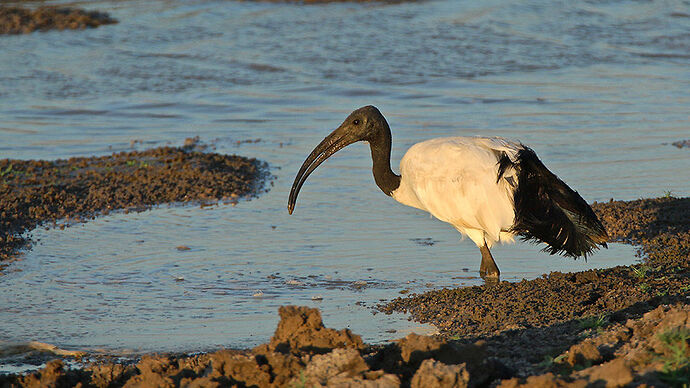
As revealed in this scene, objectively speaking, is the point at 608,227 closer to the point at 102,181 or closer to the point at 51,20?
the point at 102,181

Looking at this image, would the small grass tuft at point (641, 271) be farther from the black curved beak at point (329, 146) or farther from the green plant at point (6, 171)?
the green plant at point (6, 171)

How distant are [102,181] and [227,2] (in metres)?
13.8

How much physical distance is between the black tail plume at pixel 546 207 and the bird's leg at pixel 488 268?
32cm

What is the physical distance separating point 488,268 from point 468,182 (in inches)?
25.3

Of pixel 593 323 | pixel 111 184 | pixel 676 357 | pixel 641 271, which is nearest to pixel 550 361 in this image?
pixel 676 357


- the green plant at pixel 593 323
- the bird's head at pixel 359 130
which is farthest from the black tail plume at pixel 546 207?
the green plant at pixel 593 323

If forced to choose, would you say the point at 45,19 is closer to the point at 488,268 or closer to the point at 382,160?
the point at 382,160

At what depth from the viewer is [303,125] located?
480 inches

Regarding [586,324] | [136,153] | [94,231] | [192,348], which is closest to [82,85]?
[136,153]

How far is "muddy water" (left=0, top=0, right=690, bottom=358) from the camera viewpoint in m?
6.63

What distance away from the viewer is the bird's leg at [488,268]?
22.3ft

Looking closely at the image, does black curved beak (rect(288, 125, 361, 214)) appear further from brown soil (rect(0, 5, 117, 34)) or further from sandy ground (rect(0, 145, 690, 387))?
brown soil (rect(0, 5, 117, 34))

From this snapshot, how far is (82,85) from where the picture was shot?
14773 mm

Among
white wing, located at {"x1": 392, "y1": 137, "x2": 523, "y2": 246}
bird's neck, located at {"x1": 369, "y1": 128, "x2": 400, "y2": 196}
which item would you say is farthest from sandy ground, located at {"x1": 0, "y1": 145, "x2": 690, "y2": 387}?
bird's neck, located at {"x1": 369, "y1": 128, "x2": 400, "y2": 196}
